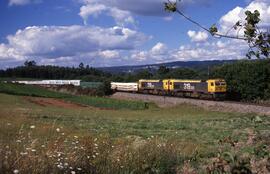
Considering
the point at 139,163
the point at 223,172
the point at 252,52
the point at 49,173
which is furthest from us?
the point at 139,163

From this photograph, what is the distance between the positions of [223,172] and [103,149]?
2.04 m

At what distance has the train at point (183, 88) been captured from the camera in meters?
64.8

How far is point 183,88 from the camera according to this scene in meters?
73.4

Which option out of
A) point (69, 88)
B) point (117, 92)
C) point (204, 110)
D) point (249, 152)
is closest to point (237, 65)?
point (204, 110)

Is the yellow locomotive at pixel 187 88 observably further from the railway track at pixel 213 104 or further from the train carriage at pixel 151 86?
the railway track at pixel 213 104

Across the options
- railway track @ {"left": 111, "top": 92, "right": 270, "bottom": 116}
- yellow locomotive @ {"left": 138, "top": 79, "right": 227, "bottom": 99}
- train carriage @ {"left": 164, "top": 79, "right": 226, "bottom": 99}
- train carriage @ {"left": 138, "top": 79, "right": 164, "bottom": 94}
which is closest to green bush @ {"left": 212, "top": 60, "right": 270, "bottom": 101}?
yellow locomotive @ {"left": 138, "top": 79, "right": 227, "bottom": 99}

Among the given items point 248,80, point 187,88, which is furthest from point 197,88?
point 248,80

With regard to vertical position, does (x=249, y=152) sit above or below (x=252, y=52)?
below

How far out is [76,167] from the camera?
609cm

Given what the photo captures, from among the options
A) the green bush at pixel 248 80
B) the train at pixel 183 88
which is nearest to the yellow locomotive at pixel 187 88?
the train at pixel 183 88

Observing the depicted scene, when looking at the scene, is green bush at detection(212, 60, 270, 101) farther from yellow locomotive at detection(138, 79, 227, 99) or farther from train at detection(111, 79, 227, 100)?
yellow locomotive at detection(138, 79, 227, 99)

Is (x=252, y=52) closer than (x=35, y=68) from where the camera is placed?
Yes

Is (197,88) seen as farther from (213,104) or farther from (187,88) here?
(213,104)

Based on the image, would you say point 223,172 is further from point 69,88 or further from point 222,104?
point 69,88
